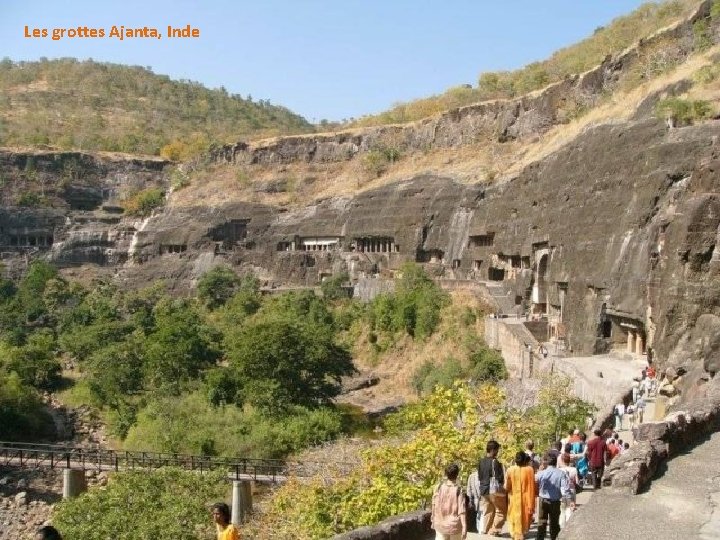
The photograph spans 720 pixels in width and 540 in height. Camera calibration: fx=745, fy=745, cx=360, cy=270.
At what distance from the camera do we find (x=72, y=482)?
24703mm

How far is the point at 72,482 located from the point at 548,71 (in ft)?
201

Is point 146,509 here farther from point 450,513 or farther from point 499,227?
point 499,227

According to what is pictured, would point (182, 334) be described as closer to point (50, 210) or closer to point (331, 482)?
point (331, 482)

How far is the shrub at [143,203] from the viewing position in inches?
2682

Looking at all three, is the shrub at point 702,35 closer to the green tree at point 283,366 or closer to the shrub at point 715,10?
the shrub at point 715,10

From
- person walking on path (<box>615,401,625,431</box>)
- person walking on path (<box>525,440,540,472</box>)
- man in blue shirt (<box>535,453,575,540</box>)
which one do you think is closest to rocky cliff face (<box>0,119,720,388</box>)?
person walking on path (<box>615,401,625,431</box>)

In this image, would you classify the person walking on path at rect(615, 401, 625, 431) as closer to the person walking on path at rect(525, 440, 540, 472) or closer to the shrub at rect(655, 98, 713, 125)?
the person walking on path at rect(525, 440, 540, 472)

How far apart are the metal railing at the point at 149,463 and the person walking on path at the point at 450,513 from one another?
1337cm

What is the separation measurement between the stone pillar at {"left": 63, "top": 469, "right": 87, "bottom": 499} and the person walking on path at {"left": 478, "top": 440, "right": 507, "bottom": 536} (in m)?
19.4

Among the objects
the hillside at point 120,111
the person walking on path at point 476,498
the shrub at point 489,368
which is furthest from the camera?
the hillside at point 120,111

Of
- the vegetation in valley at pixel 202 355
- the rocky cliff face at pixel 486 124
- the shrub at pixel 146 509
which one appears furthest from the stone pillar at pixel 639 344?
the rocky cliff face at pixel 486 124

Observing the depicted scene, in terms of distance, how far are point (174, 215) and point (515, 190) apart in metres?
34.4

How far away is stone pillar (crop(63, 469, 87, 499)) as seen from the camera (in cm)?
2463

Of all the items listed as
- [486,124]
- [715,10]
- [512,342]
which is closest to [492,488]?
[512,342]
